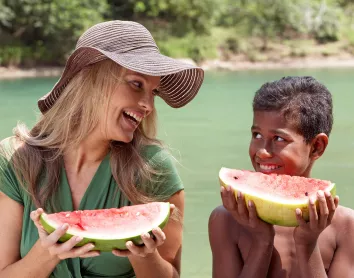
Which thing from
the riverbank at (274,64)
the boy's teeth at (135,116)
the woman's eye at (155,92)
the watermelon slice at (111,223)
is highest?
the woman's eye at (155,92)

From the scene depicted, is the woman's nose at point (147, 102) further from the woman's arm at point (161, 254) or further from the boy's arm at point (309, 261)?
the boy's arm at point (309, 261)

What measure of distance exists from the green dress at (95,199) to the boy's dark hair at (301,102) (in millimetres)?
528

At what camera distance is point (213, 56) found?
33812mm

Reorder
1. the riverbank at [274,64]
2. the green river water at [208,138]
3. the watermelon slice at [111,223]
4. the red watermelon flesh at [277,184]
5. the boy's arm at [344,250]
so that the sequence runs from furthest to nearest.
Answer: the riverbank at [274,64] < the green river water at [208,138] < the boy's arm at [344,250] < the red watermelon flesh at [277,184] < the watermelon slice at [111,223]

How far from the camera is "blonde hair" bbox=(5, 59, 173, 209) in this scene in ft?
9.89

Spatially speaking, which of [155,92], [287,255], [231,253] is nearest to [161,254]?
[231,253]

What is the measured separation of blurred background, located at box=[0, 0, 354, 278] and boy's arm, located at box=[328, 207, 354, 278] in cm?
378

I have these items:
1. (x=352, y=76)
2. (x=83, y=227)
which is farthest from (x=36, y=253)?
(x=352, y=76)

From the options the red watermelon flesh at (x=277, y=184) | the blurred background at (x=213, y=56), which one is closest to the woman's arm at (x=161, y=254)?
the red watermelon flesh at (x=277, y=184)

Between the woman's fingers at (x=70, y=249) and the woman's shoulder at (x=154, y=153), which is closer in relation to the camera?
the woman's fingers at (x=70, y=249)

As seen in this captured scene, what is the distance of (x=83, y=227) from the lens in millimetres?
2674

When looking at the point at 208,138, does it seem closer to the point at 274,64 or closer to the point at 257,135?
the point at 257,135

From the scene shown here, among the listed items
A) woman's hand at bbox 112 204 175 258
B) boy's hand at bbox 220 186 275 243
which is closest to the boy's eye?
boy's hand at bbox 220 186 275 243

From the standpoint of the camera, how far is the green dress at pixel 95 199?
299cm
